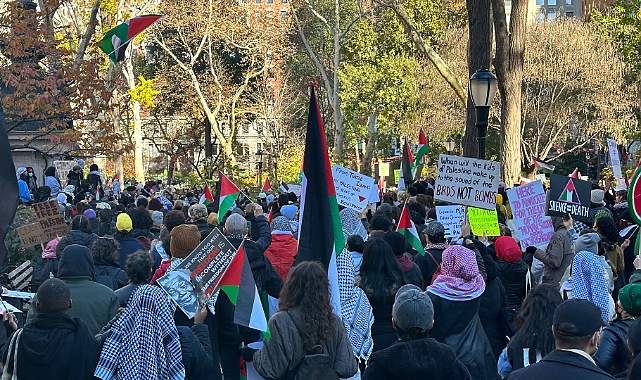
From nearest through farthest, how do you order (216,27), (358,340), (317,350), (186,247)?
(317,350) → (358,340) → (186,247) → (216,27)

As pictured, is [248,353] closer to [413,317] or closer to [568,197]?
[413,317]

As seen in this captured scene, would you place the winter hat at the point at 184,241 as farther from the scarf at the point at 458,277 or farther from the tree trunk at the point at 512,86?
the tree trunk at the point at 512,86

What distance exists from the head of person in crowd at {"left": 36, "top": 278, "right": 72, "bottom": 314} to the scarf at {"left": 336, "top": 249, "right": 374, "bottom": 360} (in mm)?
1999

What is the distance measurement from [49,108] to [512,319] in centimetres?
657

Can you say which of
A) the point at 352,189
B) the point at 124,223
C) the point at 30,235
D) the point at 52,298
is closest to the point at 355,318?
Result: the point at 52,298

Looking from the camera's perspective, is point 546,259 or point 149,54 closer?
point 546,259

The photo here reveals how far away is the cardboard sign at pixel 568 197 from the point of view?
10.4 m

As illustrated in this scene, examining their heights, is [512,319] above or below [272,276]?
below

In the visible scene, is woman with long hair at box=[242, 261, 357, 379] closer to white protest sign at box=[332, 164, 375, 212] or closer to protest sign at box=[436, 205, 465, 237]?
protest sign at box=[436, 205, 465, 237]

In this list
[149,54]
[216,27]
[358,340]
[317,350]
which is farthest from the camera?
[149,54]

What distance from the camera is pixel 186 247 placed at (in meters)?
7.21

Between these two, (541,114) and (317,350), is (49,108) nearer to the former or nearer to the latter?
(317,350)

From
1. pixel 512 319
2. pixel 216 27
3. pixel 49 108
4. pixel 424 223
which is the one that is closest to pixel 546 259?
pixel 512 319

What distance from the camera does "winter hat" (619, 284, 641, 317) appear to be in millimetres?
5523
